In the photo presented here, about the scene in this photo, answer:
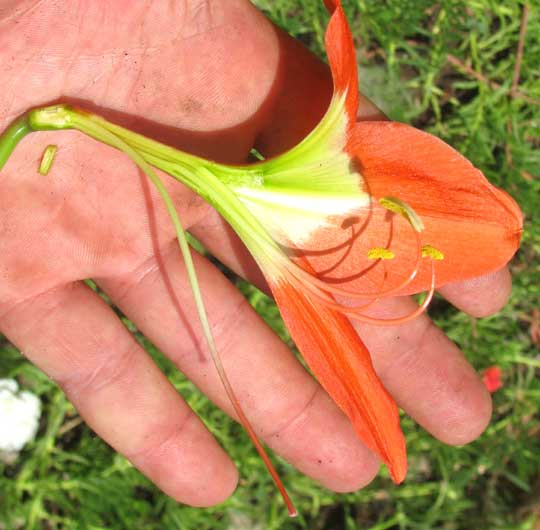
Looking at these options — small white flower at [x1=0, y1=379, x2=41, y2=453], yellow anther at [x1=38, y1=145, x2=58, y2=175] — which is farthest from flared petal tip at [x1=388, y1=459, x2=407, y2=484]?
small white flower at [x1=0, y1=379, x2=41, y2=453]

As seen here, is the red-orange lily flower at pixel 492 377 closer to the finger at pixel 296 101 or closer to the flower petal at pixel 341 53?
the finger at pixel 296 101

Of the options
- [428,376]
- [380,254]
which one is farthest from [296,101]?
[428,376]

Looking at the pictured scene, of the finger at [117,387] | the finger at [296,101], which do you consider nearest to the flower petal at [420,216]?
the finger at [296,101]

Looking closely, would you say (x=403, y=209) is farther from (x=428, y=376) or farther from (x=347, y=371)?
(x=428, y=376)

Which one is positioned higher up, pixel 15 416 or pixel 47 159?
pixel 47 159

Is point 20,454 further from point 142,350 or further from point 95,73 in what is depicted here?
point 95,73

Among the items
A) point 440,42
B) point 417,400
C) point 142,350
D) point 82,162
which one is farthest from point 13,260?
point 440,42

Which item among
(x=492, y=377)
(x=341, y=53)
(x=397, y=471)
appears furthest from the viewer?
(x=492, y=377)
